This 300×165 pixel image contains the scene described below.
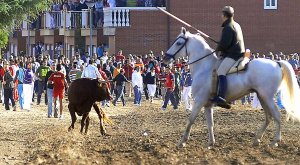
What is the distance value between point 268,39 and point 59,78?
2459 centimetres

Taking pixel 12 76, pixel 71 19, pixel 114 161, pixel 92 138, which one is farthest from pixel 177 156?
pixel 71 19

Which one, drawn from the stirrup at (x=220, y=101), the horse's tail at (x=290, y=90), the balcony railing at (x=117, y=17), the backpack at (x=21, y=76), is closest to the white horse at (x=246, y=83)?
the horse's tail at (x=290, y=90)

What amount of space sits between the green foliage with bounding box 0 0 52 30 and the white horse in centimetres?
432

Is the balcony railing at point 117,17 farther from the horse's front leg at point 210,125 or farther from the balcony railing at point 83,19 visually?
the horse's front leg at point 210,125

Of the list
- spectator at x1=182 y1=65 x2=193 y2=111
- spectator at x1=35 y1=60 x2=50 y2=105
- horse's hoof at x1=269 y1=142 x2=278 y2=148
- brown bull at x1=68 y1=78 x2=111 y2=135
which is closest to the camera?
horse's hoof at x1=269 y1=142 x2=278 y2=148

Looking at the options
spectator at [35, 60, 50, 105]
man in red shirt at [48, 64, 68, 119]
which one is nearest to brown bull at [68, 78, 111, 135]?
man in red shirt at [48, 64, 68, 119]

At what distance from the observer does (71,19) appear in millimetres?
56500

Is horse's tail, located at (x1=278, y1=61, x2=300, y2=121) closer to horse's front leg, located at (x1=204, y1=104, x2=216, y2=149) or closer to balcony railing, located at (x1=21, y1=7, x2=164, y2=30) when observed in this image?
horse's front leg, located at (x1=204, y1=104, x2=216, y2=149)

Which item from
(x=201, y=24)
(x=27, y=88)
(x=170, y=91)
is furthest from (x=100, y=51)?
(x=170, y=91)

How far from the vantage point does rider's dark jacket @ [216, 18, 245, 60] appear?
18.0 m

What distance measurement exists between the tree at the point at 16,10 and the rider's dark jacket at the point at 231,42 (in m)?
5.24

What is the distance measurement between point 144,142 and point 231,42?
8.66 ft

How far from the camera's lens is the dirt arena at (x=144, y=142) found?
15.7m

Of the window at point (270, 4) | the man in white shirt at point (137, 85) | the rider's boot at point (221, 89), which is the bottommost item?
the man in white shirt at point (137, 85)
